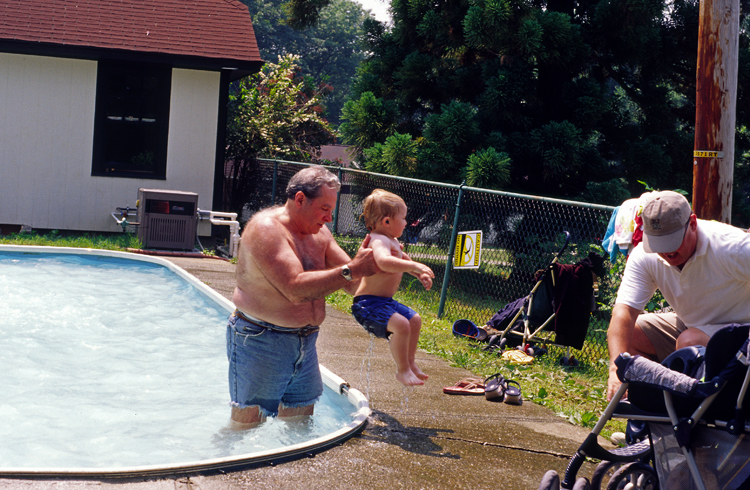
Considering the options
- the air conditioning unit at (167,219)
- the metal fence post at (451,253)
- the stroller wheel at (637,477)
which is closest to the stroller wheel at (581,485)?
the stroller wheel at (637,477)

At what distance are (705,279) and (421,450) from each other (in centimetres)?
188

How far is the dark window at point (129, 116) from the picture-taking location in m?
13.1

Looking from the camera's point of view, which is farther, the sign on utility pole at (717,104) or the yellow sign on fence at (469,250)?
the yellow sign on fence at (469,250)

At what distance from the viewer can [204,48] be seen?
43.4 ft

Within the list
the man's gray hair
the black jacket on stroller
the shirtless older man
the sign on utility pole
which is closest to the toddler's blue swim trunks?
the shirtless older man

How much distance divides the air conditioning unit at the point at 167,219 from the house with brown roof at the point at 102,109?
1.52 meters

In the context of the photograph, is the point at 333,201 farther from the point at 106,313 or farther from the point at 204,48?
the point at 204,48

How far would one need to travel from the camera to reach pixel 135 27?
1352 cm

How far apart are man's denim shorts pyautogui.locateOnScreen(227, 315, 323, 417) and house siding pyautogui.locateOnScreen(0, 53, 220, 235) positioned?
10.0 meters

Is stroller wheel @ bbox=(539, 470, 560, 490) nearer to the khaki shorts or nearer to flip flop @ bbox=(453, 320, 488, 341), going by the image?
the khaki shorts

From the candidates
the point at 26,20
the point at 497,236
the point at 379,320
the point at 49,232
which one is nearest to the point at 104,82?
the point at 26,20

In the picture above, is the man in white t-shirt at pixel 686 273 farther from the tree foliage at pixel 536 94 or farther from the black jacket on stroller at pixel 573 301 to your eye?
the tree foliage at pixel 536 94

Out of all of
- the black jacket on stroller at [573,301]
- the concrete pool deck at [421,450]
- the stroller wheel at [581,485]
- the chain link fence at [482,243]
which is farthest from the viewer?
the chain link fence at [482,243]

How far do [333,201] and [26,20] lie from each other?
11.5 m
